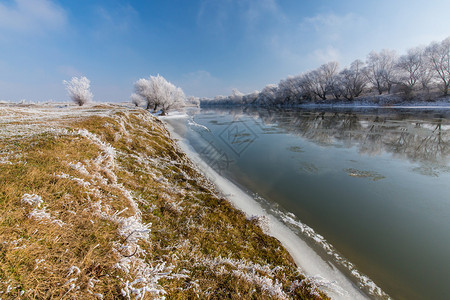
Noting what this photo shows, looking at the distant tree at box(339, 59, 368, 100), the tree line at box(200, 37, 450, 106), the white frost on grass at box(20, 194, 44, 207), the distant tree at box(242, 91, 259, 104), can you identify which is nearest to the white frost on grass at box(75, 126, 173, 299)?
the white frost on grass at box(20, 194, 44, 207)

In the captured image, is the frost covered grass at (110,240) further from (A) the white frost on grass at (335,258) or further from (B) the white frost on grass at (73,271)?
(A) the white frost on grass at (335,258)

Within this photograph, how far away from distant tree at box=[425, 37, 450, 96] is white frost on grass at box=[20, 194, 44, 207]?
79.9m

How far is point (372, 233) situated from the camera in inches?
233

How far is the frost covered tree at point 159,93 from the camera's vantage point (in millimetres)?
46062

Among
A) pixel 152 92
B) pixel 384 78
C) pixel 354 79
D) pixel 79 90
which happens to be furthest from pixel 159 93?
pixel 384 78

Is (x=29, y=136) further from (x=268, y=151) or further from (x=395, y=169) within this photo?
(x=395, y=169)

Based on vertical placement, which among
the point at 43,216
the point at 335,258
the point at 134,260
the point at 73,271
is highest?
the point at 43,216

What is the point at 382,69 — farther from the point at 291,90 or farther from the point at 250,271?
the point at 250,271

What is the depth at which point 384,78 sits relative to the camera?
57.1 metres

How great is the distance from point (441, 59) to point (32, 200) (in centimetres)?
8095

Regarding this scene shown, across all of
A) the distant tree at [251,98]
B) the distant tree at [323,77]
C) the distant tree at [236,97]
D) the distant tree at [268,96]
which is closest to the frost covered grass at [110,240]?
the distant tree at [323,77]

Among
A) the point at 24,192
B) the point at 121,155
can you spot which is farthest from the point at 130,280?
the point at 121,155

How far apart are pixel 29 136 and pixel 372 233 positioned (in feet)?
45.9

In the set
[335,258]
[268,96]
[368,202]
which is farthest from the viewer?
[268,96]
